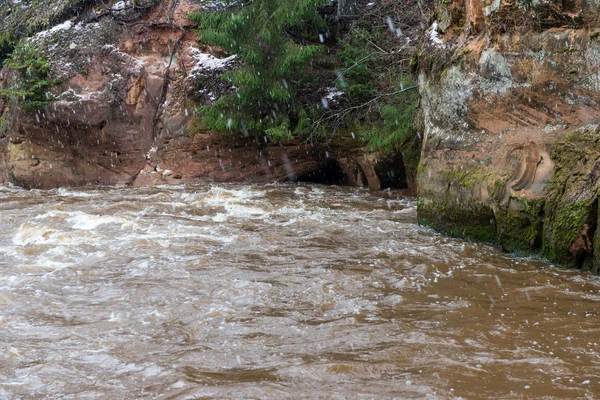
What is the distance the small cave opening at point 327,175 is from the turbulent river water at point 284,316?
7.42 m

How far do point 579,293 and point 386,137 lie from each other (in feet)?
24.7

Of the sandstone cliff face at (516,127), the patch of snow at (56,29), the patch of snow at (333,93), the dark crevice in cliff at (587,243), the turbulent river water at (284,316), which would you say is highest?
the patch of snow at (56,29)

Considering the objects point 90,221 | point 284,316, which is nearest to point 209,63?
point 90,221

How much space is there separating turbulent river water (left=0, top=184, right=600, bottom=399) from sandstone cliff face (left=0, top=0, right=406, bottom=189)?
284 inches

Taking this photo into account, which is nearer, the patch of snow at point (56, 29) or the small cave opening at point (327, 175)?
the small cave opening at point (327, 175)

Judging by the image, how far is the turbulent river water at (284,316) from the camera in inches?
140

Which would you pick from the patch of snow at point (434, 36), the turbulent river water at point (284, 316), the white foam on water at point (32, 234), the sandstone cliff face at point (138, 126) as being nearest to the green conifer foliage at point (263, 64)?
the sandstone cliff face at point (138, 126)

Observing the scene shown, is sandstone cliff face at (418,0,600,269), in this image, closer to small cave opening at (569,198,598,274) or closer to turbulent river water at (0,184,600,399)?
small cave opening at (569,198,598,274)

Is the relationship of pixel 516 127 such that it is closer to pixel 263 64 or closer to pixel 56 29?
pixel 263 64

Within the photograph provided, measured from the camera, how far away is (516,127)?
7281mm

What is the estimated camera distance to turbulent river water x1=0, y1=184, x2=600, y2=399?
3.56m

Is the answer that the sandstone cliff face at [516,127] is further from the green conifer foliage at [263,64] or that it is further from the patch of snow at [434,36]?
the green conifer foliage at [263,64]

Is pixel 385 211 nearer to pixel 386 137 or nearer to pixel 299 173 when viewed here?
pixel 386 137

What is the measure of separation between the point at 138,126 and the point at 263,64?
4.17 meters
